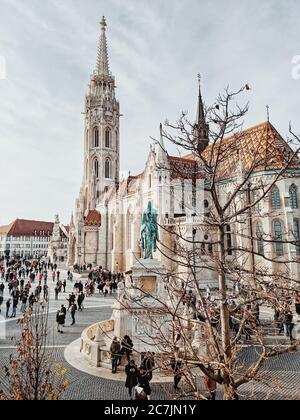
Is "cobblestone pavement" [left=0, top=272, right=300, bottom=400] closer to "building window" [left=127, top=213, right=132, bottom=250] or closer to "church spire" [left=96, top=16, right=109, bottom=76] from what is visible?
"building window" [left=127, top=213, right=132, bottom=250]

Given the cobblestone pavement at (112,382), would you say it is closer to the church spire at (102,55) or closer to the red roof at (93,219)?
the red roof at (93,219)

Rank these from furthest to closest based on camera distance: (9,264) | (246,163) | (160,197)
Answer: (9,264), (160,197), (246,163)

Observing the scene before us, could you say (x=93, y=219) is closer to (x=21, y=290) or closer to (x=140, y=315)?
(x=21, y=290)

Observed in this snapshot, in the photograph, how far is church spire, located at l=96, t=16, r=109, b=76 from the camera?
6731 cm

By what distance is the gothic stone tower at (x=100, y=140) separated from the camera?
6169 cm

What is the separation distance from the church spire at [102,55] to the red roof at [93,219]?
31560 mm

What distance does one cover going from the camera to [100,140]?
206 feet

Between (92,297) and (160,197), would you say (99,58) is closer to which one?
(160,197)

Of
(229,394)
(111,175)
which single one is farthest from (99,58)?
(229,394)

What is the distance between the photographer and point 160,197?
38.1 meters

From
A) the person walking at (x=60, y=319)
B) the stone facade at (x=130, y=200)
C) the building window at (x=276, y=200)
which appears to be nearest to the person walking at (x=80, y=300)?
the stone facade at (x=130, y=200)

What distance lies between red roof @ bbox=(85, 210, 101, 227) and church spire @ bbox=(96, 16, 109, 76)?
1243 inches
